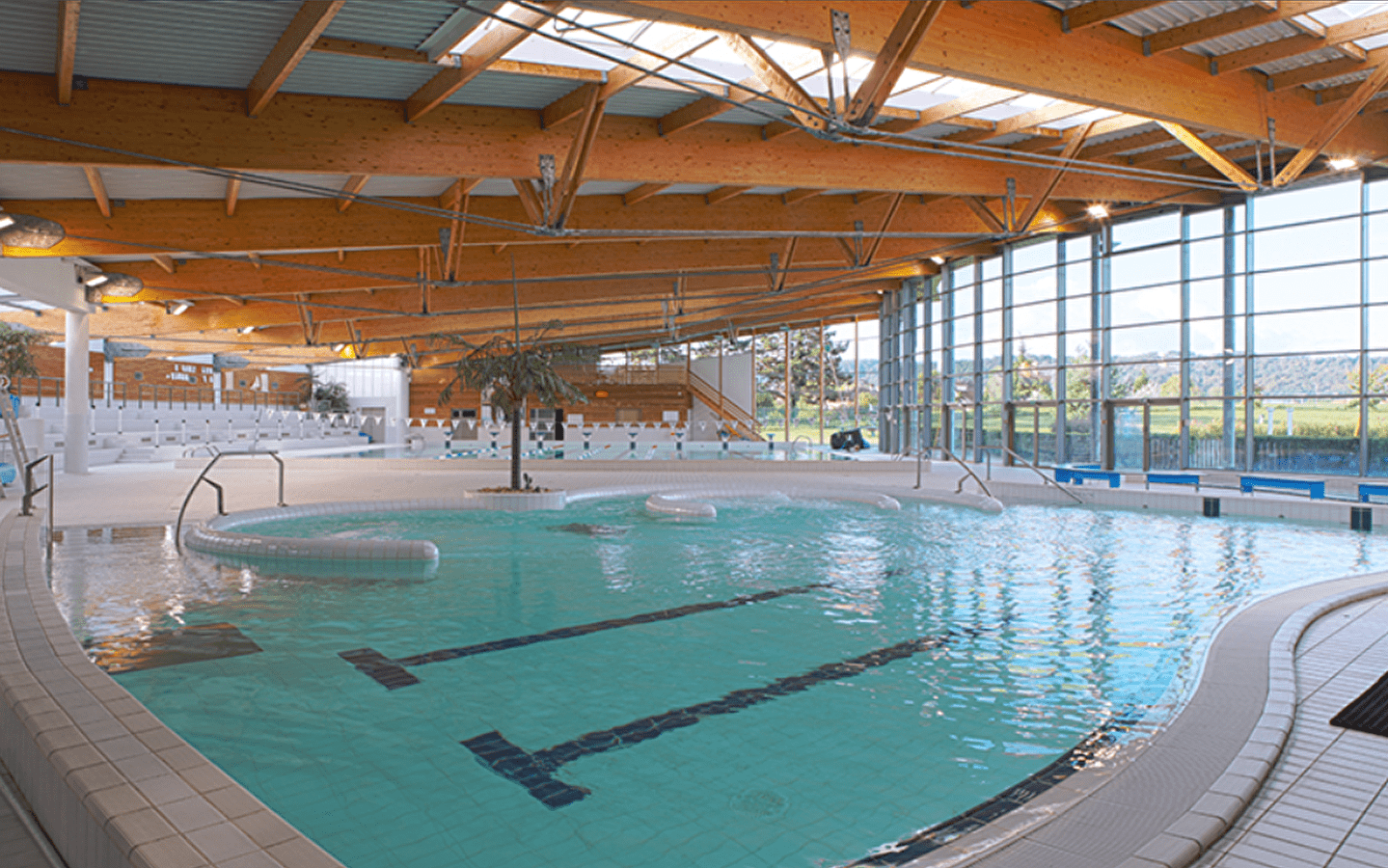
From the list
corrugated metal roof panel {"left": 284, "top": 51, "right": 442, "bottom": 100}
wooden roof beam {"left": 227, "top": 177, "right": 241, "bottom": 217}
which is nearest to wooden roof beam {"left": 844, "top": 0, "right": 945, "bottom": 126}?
corrugated metal roof panel {"left": 284, "top": 51, "right": 442, "bottom": 100}

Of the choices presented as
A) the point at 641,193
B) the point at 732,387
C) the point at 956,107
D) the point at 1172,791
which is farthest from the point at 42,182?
the point at 732,387

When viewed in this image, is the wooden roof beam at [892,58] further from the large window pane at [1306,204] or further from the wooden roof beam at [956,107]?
the large window pane at [1306,204]

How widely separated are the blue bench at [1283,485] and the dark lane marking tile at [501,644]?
8.32 meters

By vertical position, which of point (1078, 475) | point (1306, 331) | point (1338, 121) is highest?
point (1338, 121)

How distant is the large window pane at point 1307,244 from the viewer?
13.4 m

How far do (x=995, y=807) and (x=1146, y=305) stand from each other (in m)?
16.0

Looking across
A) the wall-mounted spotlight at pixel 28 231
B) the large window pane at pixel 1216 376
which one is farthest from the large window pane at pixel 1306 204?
the wall-mounted spotlight at pixel 28 231

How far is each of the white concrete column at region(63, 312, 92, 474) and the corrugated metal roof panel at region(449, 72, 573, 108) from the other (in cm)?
993

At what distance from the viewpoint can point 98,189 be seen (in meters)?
8.21

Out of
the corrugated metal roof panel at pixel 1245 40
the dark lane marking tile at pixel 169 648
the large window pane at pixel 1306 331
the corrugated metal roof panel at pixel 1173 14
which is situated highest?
the corrugated metal roof panel at pixel 1245 40

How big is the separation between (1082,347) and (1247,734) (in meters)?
16.1

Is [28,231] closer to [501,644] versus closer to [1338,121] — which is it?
[501,644]

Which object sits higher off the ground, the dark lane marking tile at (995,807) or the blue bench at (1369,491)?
the blue bench at (1369,491)

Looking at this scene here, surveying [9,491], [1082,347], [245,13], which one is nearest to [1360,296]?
[1082,347]
